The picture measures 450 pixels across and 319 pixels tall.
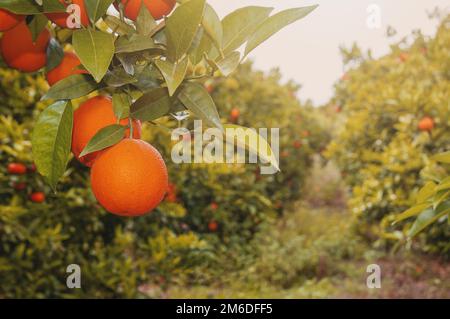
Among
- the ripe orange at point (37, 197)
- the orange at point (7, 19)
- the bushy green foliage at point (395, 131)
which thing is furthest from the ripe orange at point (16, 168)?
the bushy green foliage at point (395, 131)

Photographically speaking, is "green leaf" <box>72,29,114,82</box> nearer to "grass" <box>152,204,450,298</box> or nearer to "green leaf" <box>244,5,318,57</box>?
"green leaf" <box>244,5,318,57</box>

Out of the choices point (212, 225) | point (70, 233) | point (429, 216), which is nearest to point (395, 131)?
point (212, 225)

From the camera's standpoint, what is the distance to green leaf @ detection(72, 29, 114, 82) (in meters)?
0.58

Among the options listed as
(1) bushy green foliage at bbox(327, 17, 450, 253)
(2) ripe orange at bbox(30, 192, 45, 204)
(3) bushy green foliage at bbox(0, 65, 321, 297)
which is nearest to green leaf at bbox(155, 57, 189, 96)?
(3) bushy green foliage at bbox(0, 65, 321, 297)

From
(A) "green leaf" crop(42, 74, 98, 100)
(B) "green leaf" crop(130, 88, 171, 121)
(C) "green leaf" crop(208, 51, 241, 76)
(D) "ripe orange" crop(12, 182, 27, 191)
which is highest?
(C) "green leaf" crop(208, 51, 241, 76)

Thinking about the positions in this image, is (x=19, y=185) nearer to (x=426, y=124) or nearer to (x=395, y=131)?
(x=426, y=124)

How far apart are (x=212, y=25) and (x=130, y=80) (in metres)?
0.13

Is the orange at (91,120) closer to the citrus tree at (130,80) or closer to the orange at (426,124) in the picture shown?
the citrus tree at (130,80)

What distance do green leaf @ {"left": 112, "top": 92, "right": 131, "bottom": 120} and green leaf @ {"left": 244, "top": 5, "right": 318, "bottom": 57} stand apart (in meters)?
0.17

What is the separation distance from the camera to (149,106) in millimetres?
658

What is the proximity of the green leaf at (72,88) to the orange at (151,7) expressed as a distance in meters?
0.10

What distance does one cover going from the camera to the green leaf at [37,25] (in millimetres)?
783
